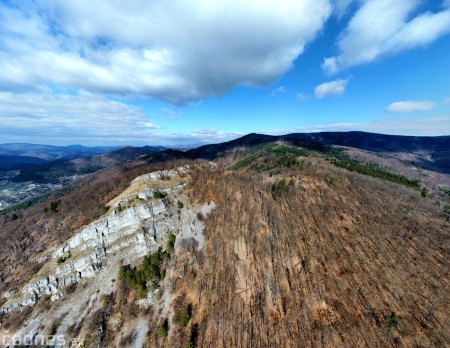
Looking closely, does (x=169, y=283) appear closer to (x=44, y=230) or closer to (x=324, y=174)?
(x=44, y=230)

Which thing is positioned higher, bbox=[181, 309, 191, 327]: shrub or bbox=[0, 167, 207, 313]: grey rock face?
bbox=[0, 167, 207, 313]: grey rock face

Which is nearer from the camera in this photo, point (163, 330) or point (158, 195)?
point (163, 330)

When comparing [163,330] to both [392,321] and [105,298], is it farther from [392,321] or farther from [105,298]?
[392,321]

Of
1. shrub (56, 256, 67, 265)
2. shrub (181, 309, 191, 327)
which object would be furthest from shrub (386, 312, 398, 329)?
shrub (56, 256, 67, 265)

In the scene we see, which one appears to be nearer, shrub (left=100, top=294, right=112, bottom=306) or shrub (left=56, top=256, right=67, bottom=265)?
shrub (left=100, top=294, right=112, bottom=306)

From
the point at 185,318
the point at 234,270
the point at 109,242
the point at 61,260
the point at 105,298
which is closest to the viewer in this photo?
the point at 185,318

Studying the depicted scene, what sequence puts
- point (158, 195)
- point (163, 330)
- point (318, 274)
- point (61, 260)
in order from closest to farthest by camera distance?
point (163, 330)
point (318, 274)
point (61, 260)
point (158, 195)

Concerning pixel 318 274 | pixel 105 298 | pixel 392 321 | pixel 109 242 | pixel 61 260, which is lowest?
pixel 105 298

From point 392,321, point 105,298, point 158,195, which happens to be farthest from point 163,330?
point 392,321

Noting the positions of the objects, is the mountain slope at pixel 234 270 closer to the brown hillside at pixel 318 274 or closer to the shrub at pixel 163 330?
the brown hillside at pixel 318 274

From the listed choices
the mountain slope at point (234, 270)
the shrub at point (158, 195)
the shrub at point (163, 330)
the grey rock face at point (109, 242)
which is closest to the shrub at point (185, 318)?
the mountain slope at point (234, 270)

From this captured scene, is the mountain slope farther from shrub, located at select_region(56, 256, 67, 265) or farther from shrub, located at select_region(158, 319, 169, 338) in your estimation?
shrub, located at select_region(158, 319, 169, 338)
